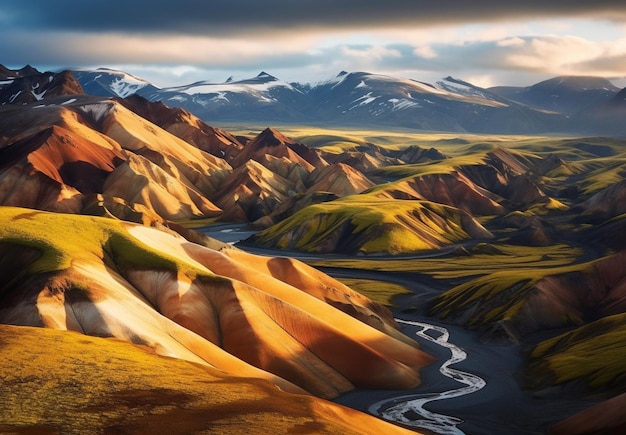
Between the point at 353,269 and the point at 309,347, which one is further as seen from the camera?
the point at 353,269

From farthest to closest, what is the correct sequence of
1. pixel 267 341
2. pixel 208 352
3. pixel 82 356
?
pixel 267 341 → pixel 208 352 → pixel 82 356

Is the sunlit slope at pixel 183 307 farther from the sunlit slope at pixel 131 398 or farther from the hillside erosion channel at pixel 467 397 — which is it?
the sunlit slope at pixel 131 398

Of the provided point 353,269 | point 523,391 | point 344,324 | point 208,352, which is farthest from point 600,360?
point 353,269

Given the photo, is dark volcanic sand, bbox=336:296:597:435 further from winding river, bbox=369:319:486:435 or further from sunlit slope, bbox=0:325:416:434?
sunlit slope, bbox=0:325:416:434

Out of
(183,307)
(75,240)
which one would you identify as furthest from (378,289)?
(75,240)

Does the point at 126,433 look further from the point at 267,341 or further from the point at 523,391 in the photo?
the point at 523,391

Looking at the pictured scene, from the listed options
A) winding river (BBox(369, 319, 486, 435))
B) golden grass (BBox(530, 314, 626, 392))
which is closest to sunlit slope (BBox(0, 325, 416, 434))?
winding river (BBox(369, 319, 486, 435))

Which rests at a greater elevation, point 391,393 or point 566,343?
point 566,343
